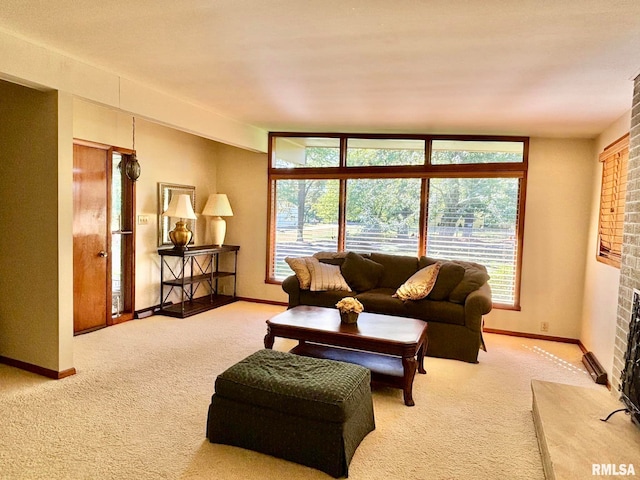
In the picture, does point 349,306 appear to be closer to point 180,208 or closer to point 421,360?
point 421,360

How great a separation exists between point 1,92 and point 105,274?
209 centimetres

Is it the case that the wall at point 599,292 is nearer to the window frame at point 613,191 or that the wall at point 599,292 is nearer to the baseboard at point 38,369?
the window frame at point 613,191

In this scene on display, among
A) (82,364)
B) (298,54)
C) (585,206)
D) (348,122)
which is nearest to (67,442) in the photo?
(82,364)

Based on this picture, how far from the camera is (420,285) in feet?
13.7

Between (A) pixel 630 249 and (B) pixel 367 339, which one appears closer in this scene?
(A) pixel 630 249

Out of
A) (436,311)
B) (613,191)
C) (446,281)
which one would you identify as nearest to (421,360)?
(436,311)

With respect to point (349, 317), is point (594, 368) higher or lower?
lower

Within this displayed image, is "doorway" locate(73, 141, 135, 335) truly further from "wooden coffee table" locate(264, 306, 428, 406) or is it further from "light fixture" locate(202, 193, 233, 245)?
"wooden coffee table" locate(264, 306, 428, 406)

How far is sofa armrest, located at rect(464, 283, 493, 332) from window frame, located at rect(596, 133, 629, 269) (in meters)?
1.10

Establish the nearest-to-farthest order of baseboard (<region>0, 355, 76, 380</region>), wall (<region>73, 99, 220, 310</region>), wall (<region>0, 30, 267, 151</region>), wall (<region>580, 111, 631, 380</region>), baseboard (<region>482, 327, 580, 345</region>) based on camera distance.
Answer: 1. wall (<region>0, 30, 267, 151</region>)
2. baseboard (<region>0, 355, 76, 380</region>)
3. wall (<region>580, 111, 631, 380</region>)
4. wall (<region>73, 99, 220, 310</region>)
5. baseboard (<region>482, 327, 580, 345</region>)

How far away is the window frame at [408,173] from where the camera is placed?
491 centimetres

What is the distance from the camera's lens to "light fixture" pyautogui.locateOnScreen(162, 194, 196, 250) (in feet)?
17.3

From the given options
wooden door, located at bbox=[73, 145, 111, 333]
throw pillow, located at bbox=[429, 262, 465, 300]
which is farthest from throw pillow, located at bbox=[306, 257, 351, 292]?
wooden door, located at bbox=[73, 145, 111, 333]

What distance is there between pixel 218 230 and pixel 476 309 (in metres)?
3.66
